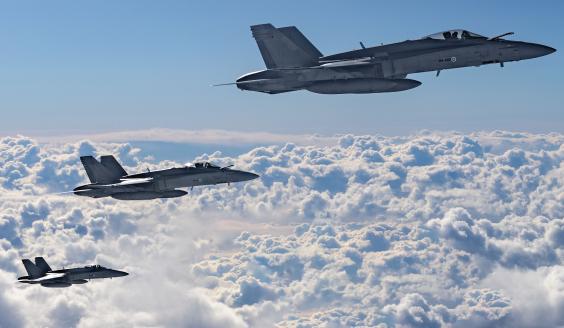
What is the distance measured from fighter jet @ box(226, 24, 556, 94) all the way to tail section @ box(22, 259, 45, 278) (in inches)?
2312

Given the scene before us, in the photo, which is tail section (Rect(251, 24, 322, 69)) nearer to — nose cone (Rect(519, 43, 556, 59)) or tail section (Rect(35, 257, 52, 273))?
nose cone (Rect(519, 43, 556, 59))

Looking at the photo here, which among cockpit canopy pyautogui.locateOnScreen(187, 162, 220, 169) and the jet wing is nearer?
cockpit canopy pyautogui.locateOnScreen(187, 162, 220, 169)

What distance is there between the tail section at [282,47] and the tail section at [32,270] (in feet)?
197

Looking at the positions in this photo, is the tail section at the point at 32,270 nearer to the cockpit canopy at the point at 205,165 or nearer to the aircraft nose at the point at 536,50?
the cockpit canopy at the point at 205,165

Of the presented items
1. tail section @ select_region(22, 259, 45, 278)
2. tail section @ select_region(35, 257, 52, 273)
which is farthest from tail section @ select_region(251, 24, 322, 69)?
tail section @ select_region(22, 259, 45, 278)

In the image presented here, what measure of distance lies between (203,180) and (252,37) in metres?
19.0

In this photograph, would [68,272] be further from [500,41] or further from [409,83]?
[500,41]

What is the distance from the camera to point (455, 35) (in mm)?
51031

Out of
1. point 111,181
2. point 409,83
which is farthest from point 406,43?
point 111,181

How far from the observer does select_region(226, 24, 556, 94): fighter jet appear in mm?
49969

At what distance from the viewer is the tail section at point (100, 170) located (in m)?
75.8

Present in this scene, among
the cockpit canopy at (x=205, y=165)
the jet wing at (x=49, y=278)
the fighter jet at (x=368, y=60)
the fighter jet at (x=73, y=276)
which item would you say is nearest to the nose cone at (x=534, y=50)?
the fighter jet at (x=368, y=60)

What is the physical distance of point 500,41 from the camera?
4988cm

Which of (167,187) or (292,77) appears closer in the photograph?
(292,77)
